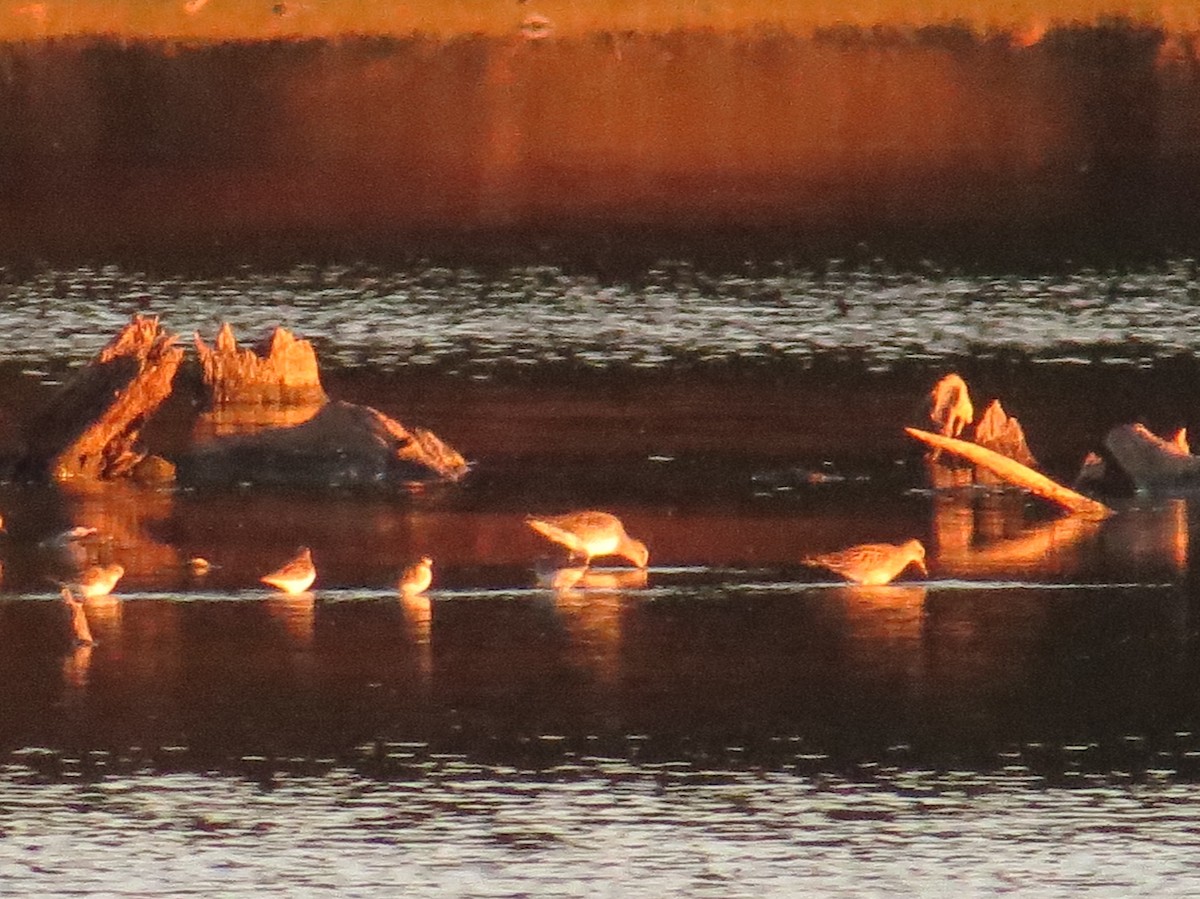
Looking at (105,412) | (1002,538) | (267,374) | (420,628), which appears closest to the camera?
(420,628)

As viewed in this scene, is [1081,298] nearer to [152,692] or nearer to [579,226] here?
[579,226]

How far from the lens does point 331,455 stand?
19.1m

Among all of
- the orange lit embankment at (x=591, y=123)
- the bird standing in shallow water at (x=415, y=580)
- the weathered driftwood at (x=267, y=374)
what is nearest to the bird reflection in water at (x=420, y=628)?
the bird standing in shallow water at (x=415, y=580)

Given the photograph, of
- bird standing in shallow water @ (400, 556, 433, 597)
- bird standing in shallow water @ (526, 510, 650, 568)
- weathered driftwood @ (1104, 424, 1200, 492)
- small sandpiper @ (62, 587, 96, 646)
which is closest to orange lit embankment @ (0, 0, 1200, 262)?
weathered driftwood @ (1104, 424, 1200, 492)

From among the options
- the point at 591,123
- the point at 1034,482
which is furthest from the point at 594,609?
the point at 591,123

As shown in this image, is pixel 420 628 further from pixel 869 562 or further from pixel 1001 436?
pixel 1001 436

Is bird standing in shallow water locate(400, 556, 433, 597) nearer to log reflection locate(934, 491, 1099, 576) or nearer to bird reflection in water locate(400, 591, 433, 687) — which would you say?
bird reflection in water locate(400, 591, 433, 687)

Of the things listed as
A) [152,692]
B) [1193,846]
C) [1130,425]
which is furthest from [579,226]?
[1193,846]

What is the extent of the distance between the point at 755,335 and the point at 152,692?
12275 millimetres

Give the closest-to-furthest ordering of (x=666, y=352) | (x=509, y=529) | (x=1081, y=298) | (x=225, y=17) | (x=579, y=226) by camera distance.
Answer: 1. (x=509, y=529)
2. (x=666, y=352)
3. (x=1081, y=298)
4. (x=579, y=226)
5. (x=225, y=17)

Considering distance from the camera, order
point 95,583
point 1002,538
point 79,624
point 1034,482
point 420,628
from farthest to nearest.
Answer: point 1034,482 < point 1002,538 < point 95,583 < point 420,628 < point 79,624

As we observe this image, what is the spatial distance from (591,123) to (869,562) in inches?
1197

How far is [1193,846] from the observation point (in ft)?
36.4

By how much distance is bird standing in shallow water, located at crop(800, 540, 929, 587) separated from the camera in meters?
15.3
